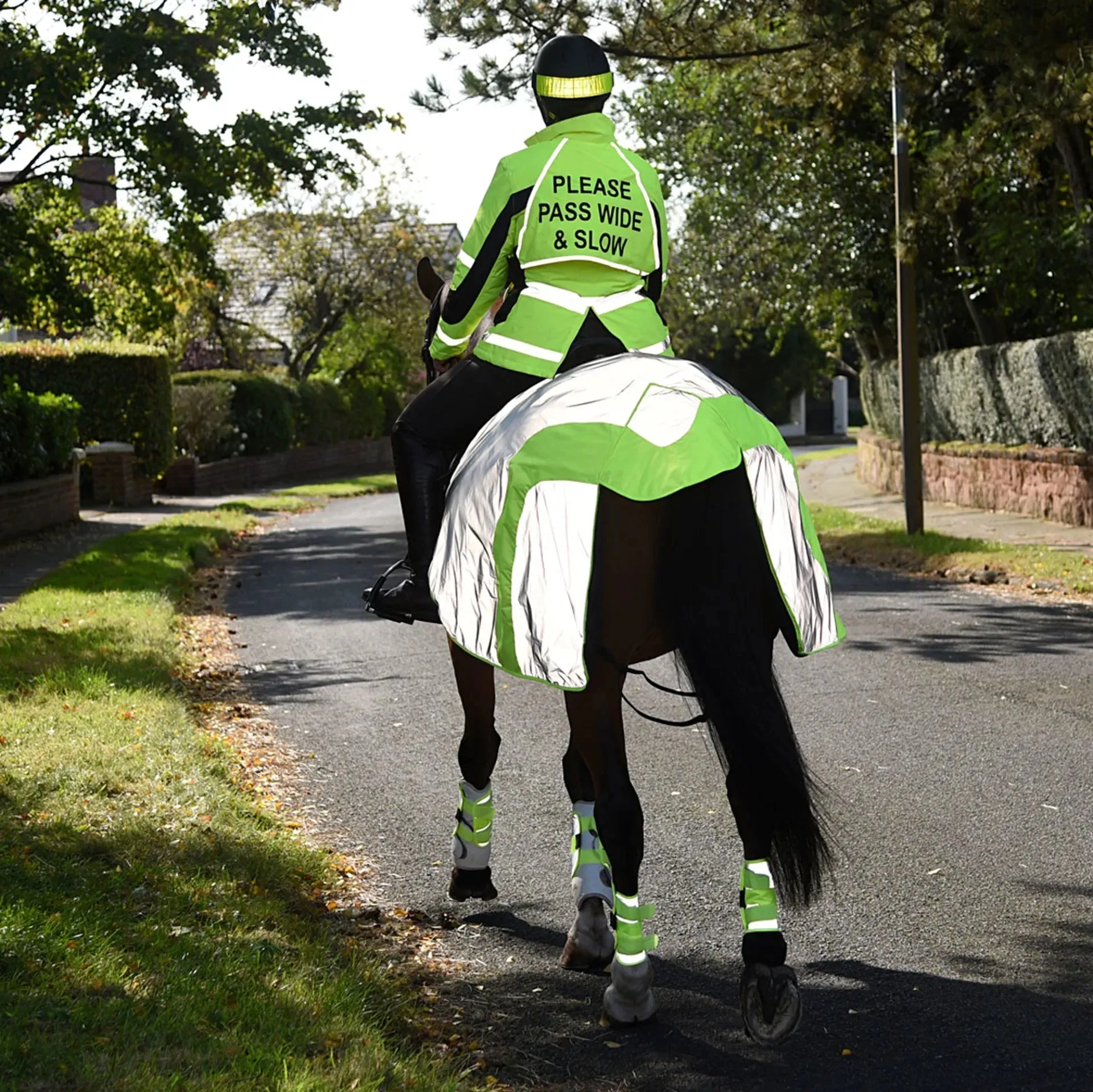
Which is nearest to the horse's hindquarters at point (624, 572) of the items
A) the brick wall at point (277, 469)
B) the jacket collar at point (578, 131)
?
the jacket collar at point (578, 131)

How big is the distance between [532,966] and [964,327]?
24552 mm

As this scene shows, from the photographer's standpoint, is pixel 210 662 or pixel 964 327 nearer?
pixel 210 662

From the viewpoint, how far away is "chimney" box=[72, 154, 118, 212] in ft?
72.9

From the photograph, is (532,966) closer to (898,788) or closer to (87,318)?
(898,788)

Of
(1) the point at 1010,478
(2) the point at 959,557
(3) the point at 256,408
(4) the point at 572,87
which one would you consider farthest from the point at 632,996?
(3) the point at 256,408

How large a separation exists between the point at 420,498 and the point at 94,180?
1878cm

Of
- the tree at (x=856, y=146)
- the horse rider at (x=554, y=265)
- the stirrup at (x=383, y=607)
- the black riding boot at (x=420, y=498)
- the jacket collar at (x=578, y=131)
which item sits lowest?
the stirrup at (x=383, y=607)

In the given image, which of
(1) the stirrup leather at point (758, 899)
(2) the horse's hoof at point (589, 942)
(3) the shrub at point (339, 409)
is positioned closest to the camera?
(1) the stirrup leather at point (758, 899)

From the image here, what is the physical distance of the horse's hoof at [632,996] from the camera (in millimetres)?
3939

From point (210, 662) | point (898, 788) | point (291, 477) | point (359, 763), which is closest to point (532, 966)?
point (898, 788)

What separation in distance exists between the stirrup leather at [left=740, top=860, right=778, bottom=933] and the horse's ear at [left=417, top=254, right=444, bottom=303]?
2.49 meters

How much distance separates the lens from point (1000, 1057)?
11.9ft

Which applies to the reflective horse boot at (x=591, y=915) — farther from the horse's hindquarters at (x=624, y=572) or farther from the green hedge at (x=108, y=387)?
the green hedge at (x=108, y=387)

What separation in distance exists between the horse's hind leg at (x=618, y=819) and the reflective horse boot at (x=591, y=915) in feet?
1.17
